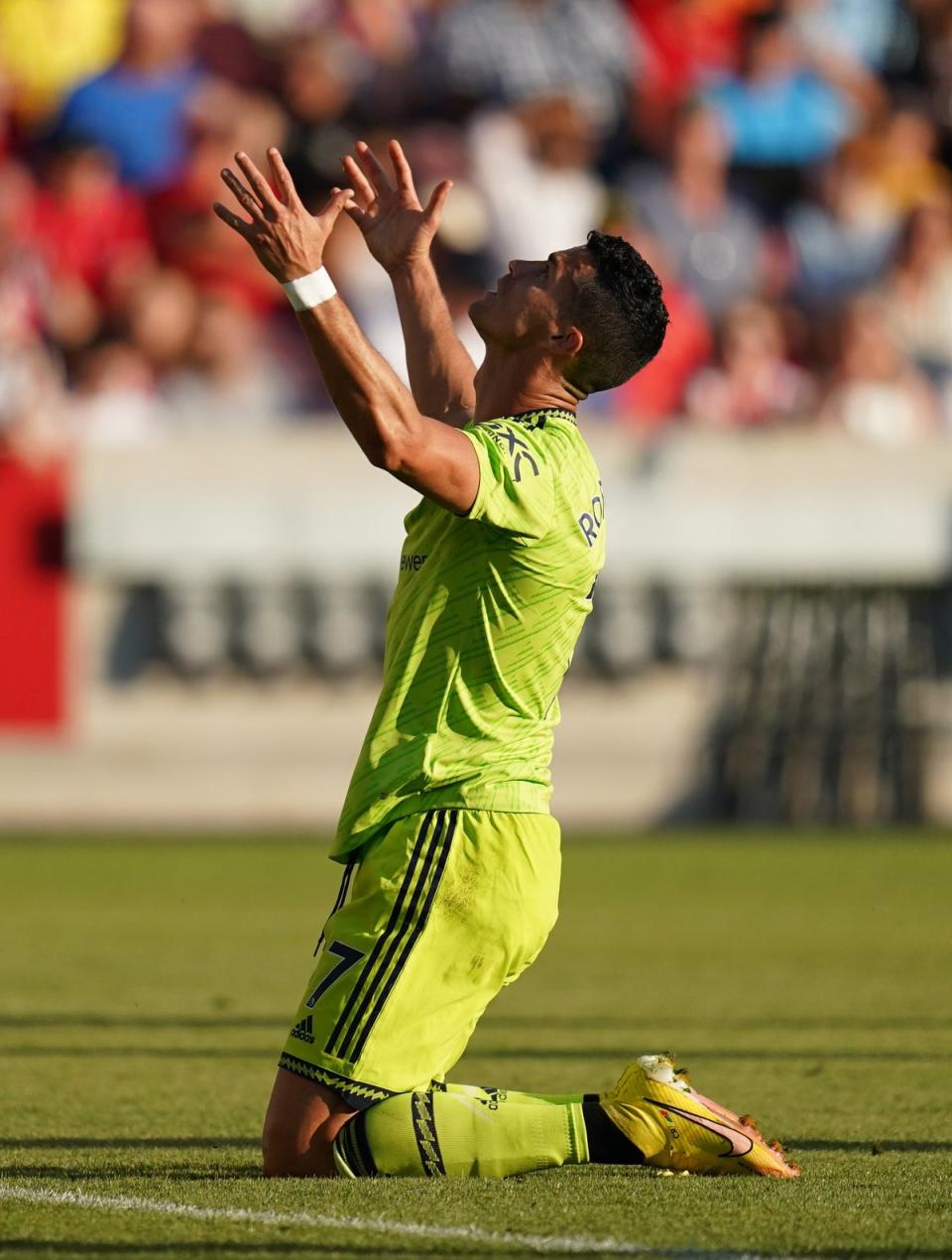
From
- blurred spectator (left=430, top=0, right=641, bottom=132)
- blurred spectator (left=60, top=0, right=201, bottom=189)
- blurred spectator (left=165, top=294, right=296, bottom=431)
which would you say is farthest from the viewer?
blurred spectator (left=430, top=0, right=641, bottom=132)

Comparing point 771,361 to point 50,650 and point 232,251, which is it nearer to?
point 232,251

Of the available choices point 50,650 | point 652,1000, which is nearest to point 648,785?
point 50,650

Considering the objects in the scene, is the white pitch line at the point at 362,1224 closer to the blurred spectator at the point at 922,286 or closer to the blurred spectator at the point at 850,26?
the blurred spectator at the point at 922,286

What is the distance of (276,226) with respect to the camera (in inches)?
165

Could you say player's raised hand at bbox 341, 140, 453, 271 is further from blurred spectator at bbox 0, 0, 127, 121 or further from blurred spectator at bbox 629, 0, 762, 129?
blurred spectator at bbox 629, 0, 762, 129

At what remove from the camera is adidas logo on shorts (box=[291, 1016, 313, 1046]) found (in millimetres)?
4543

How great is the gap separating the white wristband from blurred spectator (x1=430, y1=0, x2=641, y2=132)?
1340 centimetres

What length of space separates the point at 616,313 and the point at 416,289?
0.79 metres

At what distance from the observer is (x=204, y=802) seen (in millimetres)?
16469

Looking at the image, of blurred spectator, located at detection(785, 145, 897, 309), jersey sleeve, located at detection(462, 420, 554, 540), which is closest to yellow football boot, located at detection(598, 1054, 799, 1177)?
jersey sleeve, located at detection(462, 420, 554, 540)

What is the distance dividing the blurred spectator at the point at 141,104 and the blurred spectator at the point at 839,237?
4655 mm

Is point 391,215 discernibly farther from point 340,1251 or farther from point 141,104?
point 141,104

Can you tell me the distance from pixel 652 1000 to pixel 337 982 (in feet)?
12.7

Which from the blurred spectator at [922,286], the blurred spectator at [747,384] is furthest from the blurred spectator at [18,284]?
the blurred spectator at [922,286]
